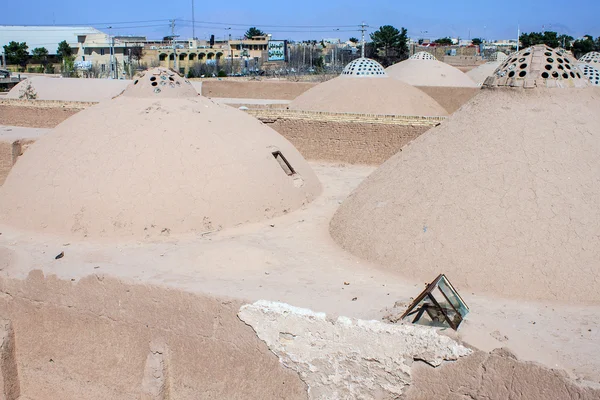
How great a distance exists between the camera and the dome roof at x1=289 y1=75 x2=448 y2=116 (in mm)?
16875

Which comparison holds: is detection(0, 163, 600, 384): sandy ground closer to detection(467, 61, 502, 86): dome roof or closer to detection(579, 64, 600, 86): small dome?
detection(579, 64, 600, 86): small dome

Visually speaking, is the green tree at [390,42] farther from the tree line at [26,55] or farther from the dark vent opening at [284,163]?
the dark vent opening at [284,163]

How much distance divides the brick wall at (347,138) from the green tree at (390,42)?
34.1 meters

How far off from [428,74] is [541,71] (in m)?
16.6

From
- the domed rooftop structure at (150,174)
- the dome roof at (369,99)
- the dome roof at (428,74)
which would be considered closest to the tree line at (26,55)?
the dome roof at (428,74)

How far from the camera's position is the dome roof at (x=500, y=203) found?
6496 mm

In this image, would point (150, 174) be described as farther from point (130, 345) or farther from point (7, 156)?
point (7, 156)

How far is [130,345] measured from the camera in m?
7.27

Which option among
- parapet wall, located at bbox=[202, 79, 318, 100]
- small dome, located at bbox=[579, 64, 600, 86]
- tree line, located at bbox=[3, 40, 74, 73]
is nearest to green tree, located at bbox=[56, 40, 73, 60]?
tree line, located at bbox=[3, 40, 74, 73]

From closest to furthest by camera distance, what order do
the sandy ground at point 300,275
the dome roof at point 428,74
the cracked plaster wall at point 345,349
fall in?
the sandy ground at point 300,275
the cracked plaster wall at point 345,349
the dome roof at point 428,74

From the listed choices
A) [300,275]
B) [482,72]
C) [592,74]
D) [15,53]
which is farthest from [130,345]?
[15,53]

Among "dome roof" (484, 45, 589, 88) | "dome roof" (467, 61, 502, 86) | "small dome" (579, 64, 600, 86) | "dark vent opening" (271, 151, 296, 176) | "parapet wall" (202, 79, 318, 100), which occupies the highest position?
"dome roof" (484, 45, 589, 88)

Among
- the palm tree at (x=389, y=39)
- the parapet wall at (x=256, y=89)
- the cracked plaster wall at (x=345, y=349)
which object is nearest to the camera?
the cracked plaster wall at (x=345, y=349)

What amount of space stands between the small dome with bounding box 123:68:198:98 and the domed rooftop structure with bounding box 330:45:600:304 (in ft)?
11.8
